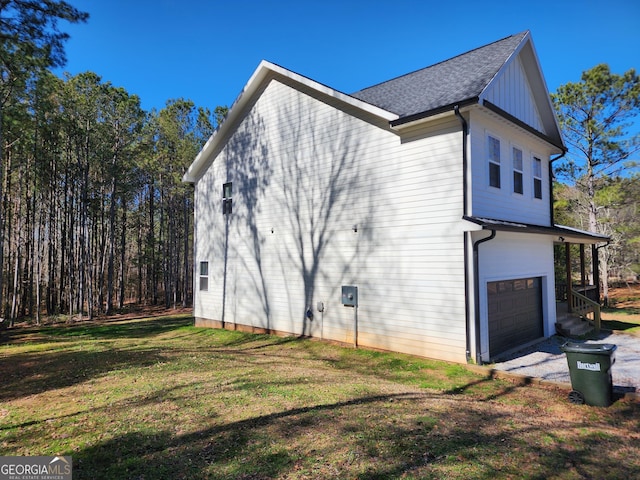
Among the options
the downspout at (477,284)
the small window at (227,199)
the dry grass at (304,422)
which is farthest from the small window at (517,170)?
the small window at (227,199)

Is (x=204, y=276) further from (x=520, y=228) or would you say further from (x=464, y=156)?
(x=520, y=228)

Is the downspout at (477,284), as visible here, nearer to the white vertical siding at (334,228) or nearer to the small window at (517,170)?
the white vertical siding at (334,228)

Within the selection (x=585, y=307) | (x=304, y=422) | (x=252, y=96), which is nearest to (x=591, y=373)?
(x=304, y=422)

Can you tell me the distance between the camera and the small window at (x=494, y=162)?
30.9ft

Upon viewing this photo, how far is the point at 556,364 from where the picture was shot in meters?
8.33

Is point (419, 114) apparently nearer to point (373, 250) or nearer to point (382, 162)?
point (382, 162)

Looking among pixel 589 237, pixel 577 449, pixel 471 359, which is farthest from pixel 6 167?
pixel 589 237

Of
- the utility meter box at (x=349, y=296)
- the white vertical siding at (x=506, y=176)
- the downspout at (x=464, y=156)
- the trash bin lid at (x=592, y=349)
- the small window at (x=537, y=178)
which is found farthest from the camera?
the small window at (x=537, y=178)

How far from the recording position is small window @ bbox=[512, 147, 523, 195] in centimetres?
1041
